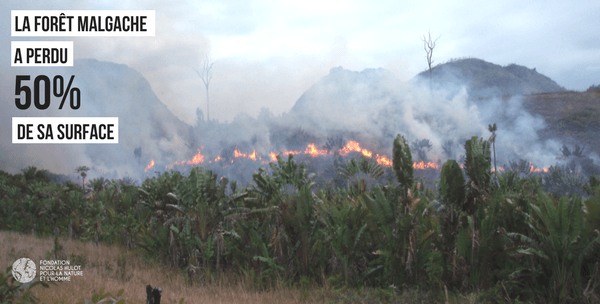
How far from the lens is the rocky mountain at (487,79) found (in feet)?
305

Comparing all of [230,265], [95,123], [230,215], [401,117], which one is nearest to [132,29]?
[95,123]

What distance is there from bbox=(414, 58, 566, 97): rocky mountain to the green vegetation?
Answer: 86391mm

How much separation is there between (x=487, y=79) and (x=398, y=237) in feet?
361

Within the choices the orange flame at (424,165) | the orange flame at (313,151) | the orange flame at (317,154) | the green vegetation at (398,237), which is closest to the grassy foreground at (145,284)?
the green vegetation at (398,237)

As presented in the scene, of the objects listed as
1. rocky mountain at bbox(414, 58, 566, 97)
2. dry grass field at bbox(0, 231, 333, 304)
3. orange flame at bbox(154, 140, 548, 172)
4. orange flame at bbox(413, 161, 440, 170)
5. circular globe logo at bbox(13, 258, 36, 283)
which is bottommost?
dry grass field at bbox(0, 231, 333, 304)

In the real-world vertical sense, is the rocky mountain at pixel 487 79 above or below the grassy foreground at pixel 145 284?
above

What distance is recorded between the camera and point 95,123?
8.04 m

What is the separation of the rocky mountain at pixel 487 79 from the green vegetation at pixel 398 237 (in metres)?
86.4

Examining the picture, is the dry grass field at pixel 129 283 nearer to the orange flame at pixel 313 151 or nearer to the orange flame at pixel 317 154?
the orange flame at pixel 317 154

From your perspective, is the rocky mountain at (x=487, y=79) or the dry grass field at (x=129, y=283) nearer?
the dry grass field at (x=129, y=283)

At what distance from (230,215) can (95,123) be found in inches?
144

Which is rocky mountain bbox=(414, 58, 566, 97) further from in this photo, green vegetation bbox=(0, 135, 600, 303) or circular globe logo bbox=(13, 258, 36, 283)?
circular globe logo bbox=(13, 258, 36, 283)

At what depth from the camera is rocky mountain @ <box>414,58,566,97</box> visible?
305 feet

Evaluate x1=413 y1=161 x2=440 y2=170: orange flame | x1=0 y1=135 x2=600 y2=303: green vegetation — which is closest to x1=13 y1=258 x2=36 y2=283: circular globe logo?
x1=0 y1=135 x2=600 y2=303: green vegetation
